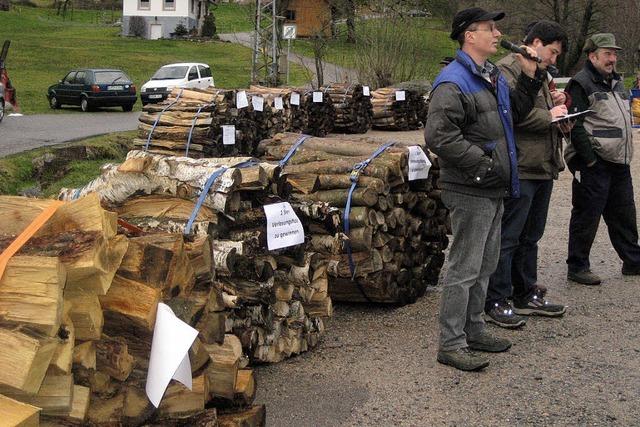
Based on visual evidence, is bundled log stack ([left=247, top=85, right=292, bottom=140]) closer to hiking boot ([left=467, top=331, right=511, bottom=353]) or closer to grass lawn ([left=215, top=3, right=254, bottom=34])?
hiking boot ([left=467, top=331, right=511, bottom=353])

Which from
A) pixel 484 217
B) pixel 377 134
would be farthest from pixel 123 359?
A: pixel 377 134

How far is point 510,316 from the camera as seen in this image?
6492mm

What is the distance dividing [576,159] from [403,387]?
3.24 meters

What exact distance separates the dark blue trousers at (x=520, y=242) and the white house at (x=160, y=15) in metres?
68.5

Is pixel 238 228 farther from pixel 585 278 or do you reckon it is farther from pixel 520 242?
pixel 585 278

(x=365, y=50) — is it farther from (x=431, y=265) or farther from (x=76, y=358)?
(x=76, y=358)

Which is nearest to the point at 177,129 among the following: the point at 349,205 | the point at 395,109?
the point at 349,205

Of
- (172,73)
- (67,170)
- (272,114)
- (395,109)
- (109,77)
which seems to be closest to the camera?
(67,170)

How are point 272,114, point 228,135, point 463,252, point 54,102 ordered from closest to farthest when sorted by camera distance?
point 463,252, point 228,135, point 272,114, point 54,102

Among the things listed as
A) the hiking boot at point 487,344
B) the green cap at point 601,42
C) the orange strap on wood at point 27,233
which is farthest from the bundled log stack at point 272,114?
the orange strap on wood at point 27,233

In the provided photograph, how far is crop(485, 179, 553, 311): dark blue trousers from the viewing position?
20.9 ft

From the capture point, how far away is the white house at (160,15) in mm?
71750

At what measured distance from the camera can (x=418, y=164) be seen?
708cm

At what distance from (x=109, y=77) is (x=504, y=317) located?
26.9 meters
